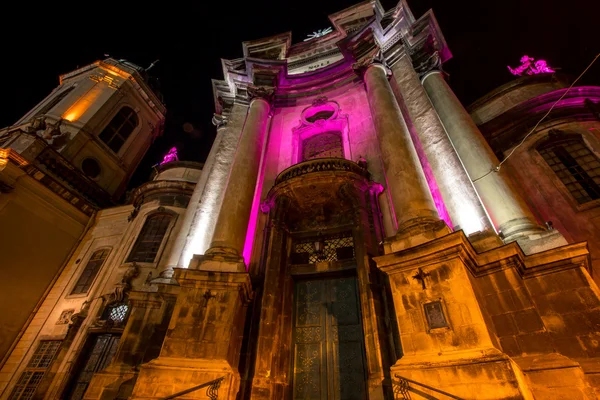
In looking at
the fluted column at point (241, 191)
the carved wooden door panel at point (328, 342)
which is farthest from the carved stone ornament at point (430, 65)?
the carved wooden door panel at point (328, 342)

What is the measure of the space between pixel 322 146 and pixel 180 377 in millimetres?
10056

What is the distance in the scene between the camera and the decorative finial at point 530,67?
1469 cm

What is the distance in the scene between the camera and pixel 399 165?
27.7 feet

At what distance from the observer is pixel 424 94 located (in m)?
10.8

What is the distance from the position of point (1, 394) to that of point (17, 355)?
5.54ft

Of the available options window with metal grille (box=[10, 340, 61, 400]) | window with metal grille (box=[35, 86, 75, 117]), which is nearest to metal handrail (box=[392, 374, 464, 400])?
window with metal grille (box=[10, 340, 61, 400])

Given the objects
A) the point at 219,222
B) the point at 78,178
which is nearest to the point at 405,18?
the point at 219,222

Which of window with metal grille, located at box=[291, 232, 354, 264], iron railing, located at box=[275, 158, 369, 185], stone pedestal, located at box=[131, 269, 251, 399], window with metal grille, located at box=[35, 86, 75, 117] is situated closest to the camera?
stone pedestal, located at box=[131, 269, 251, 399]

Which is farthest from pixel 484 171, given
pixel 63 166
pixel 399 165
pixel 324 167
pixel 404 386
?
pixel 63 166

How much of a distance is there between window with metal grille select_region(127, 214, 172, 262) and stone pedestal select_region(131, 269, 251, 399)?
29.9ft

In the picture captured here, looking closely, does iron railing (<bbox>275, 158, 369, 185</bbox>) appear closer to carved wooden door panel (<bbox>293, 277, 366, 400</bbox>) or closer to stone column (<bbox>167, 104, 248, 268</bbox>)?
stone column (<bbox>167, 104, 248, 268</bbox>)

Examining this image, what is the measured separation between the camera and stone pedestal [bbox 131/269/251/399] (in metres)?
5.94

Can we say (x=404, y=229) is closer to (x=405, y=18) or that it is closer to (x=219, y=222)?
(x=219, y=222)

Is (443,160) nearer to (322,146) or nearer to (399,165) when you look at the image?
(399,165)
